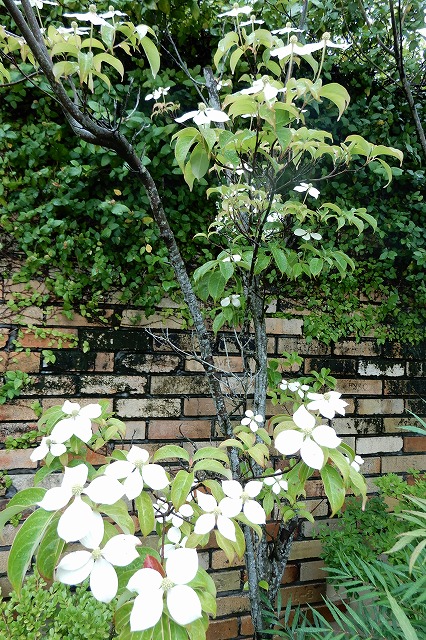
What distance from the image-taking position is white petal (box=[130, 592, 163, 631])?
394mm

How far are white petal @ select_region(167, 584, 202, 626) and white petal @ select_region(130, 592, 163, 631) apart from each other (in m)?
0.01

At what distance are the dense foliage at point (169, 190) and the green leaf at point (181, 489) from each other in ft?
2.50

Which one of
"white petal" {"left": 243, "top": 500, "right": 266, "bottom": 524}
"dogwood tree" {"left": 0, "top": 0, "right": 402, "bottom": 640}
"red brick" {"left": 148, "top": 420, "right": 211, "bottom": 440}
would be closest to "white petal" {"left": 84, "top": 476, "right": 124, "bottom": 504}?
"dogwood tree" {"left": 0, "top": 0, "right": 402, "bottom": 640}

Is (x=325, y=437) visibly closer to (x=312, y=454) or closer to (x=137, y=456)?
(x=312, y=454)

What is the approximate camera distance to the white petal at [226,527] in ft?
1.79

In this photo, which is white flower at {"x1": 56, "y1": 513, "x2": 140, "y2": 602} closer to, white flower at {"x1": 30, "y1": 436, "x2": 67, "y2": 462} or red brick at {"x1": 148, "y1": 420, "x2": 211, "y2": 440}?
white flower at {"x1": 30, "y1": 436, "x2": 67, "y2": 462}

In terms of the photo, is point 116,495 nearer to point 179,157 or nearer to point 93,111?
point 179,157

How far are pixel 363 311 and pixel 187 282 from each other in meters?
0.85

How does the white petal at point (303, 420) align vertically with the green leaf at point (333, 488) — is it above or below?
above

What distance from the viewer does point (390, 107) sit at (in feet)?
4.88

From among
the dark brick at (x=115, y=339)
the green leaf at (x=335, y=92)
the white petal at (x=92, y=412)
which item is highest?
the green leaf at (x=335, y=92)

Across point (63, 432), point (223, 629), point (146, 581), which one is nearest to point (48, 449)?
point (63, 432)

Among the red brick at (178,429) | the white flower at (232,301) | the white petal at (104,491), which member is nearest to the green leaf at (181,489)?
the white petal at (104,491)

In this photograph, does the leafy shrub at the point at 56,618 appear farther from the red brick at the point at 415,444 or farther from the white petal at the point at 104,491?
the red brick at the point at 415,444
